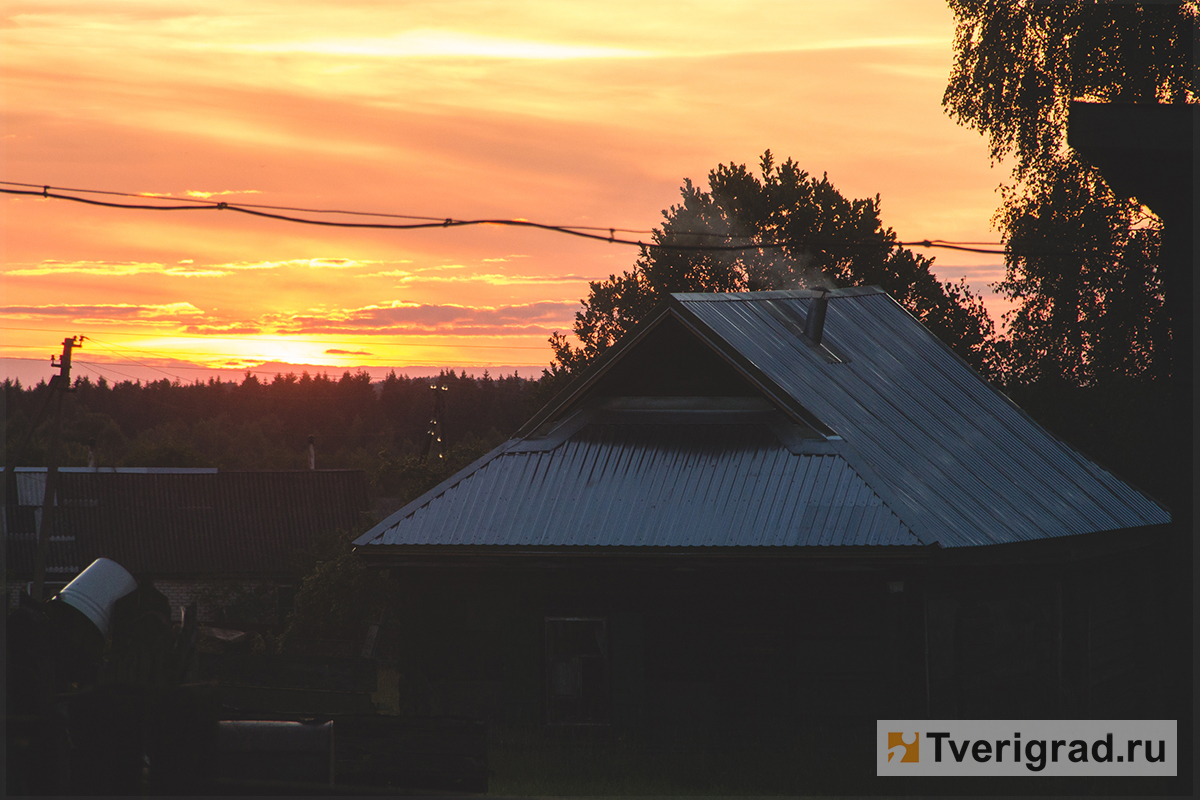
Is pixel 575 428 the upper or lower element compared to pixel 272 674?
upper

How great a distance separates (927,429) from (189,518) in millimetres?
36595

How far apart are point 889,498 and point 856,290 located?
9.05 m

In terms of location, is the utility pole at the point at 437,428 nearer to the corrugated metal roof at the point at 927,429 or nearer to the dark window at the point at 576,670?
the corrugated metal roof at the point at 927,429

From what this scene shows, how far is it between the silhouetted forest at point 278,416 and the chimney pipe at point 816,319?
64.5 m

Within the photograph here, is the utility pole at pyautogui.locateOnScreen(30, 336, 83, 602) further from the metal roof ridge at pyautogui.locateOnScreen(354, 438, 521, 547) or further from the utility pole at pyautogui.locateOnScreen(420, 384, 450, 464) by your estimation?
the metal roof ridge at pyautogui.locateOnScreen(354, 438, 521, 547)

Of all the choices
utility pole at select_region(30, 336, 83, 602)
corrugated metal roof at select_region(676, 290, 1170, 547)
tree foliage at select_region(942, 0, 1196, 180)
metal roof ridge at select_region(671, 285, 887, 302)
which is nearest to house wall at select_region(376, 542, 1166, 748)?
corrugated metal roof at select_region(676, 290, 1170, 547)

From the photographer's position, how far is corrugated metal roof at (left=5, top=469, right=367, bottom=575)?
4688 cm

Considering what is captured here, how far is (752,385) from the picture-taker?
17609 mm

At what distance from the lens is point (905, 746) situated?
48.8 ft

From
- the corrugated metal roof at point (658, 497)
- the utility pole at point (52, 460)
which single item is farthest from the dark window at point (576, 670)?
the utility pole at point (52, 460)

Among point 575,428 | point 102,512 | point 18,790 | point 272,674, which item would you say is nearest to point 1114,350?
point 575,428

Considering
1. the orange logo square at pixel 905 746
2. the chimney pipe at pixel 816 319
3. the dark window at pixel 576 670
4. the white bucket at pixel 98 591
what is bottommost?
the orange logo square at pixel 905 746

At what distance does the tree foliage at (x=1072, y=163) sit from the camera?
73.7ft

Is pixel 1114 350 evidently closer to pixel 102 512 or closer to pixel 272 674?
pixel 272 674
